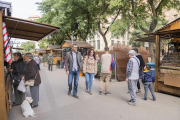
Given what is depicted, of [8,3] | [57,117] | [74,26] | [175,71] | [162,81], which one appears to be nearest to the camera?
[8,3]

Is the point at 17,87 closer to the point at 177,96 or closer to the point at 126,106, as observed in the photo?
the point at 126,106

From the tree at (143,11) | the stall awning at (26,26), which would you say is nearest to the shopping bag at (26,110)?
the stall awning at (26,26)

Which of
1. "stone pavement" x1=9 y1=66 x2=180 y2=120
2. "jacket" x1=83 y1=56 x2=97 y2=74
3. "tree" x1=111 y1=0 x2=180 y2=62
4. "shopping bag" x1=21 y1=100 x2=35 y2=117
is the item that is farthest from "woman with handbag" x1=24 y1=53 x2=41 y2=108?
"tree" x1=111 y1=0 x2=180 y2=62

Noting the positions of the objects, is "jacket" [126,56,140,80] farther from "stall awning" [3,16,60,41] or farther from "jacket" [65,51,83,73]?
"stall awning" [3,16,60,41]

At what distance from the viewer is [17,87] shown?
4.62m

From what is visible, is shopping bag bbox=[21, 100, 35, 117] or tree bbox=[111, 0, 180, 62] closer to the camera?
shopping bag bbox=[21, 100, 35, 117]

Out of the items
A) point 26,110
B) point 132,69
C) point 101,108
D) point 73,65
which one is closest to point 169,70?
point 132,69

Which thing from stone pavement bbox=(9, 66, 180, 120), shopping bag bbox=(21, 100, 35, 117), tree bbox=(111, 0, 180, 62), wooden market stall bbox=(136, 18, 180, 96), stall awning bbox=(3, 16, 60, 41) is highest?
tree bbox=(111, 0, 180, 62)

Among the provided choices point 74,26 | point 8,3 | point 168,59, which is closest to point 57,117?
point 8,3

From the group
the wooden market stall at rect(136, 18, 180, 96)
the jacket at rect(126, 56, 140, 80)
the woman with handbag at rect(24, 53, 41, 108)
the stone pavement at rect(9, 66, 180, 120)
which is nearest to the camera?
the stone pavement at rect(9, 66, 180, 120)

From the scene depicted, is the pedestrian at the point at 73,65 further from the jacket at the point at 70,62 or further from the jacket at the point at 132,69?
the jacket at the point at 132,69

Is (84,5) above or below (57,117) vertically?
above

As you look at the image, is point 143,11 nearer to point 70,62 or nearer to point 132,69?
point 132,69

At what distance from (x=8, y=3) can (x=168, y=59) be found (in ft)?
20.5
